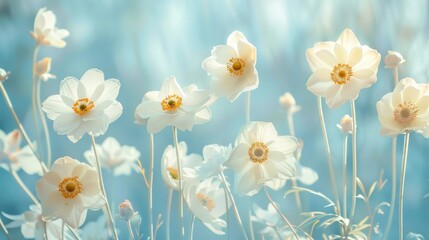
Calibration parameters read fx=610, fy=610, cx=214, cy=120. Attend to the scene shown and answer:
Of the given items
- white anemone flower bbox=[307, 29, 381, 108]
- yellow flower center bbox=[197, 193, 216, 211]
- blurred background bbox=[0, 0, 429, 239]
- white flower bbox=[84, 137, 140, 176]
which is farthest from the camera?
blurred background bbox=[0, 0, 429, 239]

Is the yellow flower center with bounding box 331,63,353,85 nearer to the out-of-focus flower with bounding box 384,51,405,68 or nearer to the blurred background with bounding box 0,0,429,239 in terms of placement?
the out-of-focus flower with bounding box 384,51,405,68

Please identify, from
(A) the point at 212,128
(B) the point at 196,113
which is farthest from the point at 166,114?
(A) the point at 212,128

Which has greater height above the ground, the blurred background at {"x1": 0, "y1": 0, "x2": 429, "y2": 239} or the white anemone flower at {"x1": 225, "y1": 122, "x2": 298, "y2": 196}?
the blurred background at {"x1": 0, "y1": 0, "x2": 429, "y2": 239}

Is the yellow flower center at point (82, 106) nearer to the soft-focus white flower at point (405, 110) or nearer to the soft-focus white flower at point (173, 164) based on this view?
the soft-focus white flower at point (173, 164)

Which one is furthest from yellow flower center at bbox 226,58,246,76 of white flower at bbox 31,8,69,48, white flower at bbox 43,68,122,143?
white flower at bbox 31,8,69,48

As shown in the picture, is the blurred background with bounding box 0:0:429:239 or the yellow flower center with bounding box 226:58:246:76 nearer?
the yellow flower center with bounding box 226:58:246:76

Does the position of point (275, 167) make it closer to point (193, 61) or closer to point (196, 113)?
point (196, 113)

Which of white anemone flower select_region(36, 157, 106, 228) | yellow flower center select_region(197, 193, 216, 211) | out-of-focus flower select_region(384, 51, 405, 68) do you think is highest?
out-of-focus flower select_region(384, 51, 405, 68)
